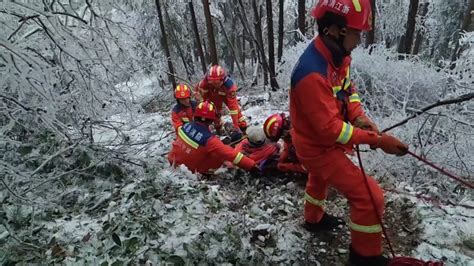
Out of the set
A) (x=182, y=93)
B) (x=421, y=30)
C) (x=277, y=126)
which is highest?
(x=277, y=126)

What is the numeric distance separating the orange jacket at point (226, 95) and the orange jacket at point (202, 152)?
110 inches

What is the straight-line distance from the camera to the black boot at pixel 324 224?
354 cm

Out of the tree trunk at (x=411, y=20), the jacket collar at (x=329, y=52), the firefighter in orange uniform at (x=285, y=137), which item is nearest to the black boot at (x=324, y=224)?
the firefighter in orange uniform at (x=285, y=137)

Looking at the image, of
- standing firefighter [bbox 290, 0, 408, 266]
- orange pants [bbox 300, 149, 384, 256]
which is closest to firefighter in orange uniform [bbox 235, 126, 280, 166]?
standing firefighter [bbox 290, 0, 408, 266]

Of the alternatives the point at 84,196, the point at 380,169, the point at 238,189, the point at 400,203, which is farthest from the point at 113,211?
the point at 380,169

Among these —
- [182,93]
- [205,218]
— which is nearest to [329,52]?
[205,218]

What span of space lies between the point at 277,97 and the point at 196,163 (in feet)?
20.9

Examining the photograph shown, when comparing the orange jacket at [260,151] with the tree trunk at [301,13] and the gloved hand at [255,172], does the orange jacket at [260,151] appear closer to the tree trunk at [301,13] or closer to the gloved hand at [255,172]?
the gloved hand at [255,172]

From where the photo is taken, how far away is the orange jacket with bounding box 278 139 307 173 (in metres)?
4.66

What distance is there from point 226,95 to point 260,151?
3.23 meters

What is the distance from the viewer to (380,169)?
190 inches

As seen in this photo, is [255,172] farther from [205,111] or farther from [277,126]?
[205,111]

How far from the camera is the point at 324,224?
140 inches

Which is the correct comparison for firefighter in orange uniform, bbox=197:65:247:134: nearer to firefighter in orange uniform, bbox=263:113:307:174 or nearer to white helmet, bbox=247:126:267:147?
white helmet, bbox=247:126:267:147
